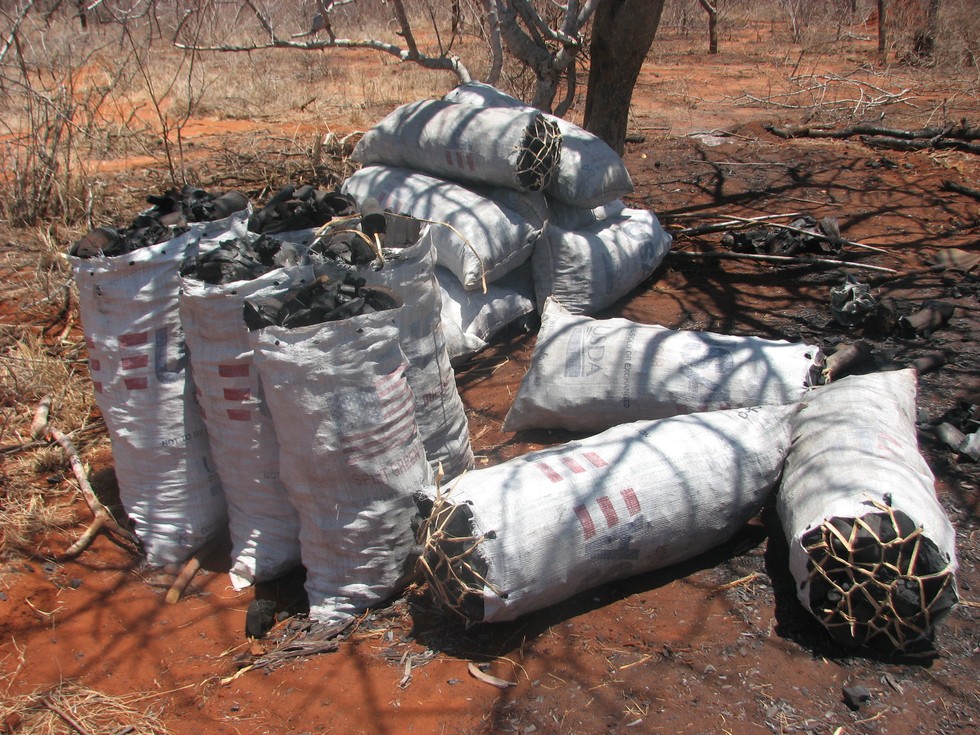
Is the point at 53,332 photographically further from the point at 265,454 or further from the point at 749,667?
the point at 749,667

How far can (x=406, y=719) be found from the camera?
214 centimetres

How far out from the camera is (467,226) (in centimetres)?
406

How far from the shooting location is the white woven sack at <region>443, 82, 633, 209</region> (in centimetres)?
429

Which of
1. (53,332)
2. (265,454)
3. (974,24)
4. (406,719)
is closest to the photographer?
(406,719)

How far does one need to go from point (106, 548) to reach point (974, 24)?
1417cm

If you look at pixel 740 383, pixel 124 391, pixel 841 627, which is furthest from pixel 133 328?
pixel 841 627

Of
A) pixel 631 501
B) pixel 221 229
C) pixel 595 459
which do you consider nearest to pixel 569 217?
pixel 221 229

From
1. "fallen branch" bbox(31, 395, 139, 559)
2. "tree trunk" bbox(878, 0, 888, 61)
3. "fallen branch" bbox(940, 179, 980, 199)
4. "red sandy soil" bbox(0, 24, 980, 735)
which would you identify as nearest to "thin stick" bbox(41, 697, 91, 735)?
"red sandy soil" bbox(0, 24, 980, 735)

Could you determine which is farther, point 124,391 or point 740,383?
point 740,383

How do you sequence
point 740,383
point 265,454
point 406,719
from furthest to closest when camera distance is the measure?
point 740,383 < point 265,454 < point 406,719

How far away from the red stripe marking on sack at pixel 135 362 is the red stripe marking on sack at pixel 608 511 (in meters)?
1.61

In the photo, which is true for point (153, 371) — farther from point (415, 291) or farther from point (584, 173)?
point (584, 173)

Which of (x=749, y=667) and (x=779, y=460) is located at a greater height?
(x=779, y=460)

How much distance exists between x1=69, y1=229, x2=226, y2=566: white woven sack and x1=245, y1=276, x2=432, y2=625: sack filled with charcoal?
0.46 metres
